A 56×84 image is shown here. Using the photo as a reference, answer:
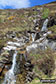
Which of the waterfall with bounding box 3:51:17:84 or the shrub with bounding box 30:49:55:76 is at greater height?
the shrub with bounding box 30:49:55:76

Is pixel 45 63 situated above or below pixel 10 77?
above

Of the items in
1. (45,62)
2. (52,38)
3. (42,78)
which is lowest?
(42,78)

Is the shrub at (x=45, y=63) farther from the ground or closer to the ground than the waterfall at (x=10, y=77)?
farther from the ground

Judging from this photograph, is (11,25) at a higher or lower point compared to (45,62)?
higher

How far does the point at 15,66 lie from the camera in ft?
48.6

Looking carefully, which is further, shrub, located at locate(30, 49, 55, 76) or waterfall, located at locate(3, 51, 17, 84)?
waterfall, located at locate(3, 51, 17, 84)

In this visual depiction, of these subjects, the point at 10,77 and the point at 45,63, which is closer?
the point at 45,63

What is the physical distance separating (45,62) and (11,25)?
70.7ft

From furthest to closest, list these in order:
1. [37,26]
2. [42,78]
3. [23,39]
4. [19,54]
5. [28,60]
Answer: [37,26] → [23,39] → [19,54] → [28,60] → [42,78]

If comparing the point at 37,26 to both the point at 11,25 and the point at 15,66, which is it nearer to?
the point at 11,25

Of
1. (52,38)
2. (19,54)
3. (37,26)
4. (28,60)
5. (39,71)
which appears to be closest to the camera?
(39,71)

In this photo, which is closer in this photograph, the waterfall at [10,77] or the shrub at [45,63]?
the shrub at [45,63]

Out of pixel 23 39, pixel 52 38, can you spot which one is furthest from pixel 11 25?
pixel 52 38

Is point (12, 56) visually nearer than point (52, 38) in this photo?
Yes
